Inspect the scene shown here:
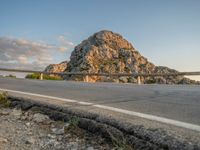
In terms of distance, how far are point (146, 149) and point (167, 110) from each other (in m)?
2.42

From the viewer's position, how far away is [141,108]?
23.0ft

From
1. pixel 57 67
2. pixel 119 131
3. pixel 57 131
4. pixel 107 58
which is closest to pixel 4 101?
pixel 57 131

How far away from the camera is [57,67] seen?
67.4 metres

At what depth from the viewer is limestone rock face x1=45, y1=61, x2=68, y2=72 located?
6494cm

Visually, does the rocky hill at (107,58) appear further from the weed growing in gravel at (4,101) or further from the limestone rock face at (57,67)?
the weed growing in gravel at (4,101)

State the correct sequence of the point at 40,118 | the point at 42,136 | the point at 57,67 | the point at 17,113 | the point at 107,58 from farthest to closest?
the point at 107,58
the point at 57,67
the point at 17,113
the point at 40,118
the point at 42,136

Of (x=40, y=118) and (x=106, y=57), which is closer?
(x=40, y=118)

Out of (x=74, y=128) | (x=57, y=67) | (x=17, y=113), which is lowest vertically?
(x=74, y=128)

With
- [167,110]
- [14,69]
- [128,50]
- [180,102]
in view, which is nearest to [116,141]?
[167,110]

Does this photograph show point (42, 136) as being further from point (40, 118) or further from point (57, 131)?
point (40, 118)

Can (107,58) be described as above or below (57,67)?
above

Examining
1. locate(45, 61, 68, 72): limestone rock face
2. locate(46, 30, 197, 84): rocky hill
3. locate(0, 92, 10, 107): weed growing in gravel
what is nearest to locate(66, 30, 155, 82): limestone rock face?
locate(46, 30, 197, 84): rocky hill

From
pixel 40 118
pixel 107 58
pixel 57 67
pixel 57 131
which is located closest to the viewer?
pixel 57 131

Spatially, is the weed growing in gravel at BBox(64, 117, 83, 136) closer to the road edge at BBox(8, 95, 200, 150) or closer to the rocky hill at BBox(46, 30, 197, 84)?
the road edge at BBox(8, 95, 200, 150)
